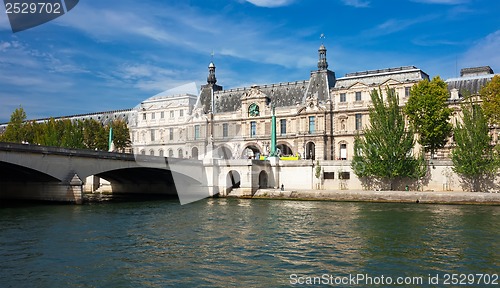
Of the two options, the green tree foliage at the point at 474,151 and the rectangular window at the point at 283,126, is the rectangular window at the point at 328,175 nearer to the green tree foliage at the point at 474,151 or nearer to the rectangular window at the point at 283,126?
the green tree foliage at the point at 474,151

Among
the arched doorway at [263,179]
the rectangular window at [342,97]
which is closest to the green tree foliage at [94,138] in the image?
the arched doorway at [263,179]

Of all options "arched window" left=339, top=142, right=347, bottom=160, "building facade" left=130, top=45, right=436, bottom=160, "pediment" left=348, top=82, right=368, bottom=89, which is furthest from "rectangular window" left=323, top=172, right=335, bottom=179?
"pediment" left=348, top=82, right=368, bottom=89

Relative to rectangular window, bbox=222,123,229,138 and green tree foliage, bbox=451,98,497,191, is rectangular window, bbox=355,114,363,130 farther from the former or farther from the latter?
rectangular window, bbox=222,123,229,138

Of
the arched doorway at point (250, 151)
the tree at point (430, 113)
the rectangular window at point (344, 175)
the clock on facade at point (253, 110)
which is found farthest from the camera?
the arched doorway at point (250, 151)

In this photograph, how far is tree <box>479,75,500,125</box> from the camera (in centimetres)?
5655

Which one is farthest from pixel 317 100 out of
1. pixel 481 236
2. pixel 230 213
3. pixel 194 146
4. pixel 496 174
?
pixel 481 236

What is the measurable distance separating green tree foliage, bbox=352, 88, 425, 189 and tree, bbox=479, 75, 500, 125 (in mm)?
8363

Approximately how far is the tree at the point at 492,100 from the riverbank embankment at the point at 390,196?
1048 cm

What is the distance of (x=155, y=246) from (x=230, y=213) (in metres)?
16.0

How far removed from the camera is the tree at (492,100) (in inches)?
2226

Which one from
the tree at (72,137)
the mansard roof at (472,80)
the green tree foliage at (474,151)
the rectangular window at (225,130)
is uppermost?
the mansard roof at (472,80)

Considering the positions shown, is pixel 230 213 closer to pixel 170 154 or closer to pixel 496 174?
pixel 496 174

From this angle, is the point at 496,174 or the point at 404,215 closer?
the point at 404,215

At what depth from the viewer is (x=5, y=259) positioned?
957 inches
